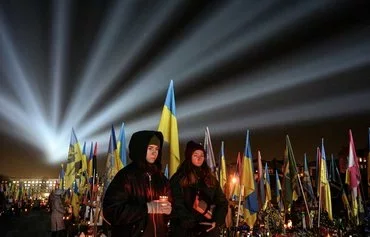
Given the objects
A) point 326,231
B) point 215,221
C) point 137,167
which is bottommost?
point 326,231

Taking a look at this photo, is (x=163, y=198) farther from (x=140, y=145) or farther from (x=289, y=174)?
(x=289, y=174)

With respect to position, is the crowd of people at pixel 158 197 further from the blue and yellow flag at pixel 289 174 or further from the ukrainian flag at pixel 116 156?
the blue and yellow flag at pixel 289 174

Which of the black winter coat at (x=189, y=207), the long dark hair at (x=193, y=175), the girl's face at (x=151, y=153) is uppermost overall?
the girl's face at (x=151, y=153)

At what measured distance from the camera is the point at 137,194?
496cm

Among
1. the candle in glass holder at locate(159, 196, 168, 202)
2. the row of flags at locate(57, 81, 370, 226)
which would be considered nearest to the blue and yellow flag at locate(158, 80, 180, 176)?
the row of flags at locate(57, 81, 370, 226)

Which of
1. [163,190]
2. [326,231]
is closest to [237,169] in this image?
[326,231]

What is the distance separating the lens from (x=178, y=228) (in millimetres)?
5969

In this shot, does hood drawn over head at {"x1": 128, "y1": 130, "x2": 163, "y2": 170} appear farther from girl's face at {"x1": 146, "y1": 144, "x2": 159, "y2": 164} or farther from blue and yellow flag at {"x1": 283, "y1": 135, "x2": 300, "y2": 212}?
blue and yellow flag at {"x1": 283, "y1": 135, "x2": 300, "y2": 212}

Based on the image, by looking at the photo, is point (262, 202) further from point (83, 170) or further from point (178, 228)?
point (178, 228)

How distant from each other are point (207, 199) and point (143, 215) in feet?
6.02

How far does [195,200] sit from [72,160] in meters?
10.9

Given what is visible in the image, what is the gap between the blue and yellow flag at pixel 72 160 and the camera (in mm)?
15834

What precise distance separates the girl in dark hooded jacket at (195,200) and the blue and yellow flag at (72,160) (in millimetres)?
10429

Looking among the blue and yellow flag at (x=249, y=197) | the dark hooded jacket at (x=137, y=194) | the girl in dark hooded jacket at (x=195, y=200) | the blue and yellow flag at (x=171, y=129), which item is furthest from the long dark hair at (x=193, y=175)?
the blue and yellow flag at (x=249, y=197)
